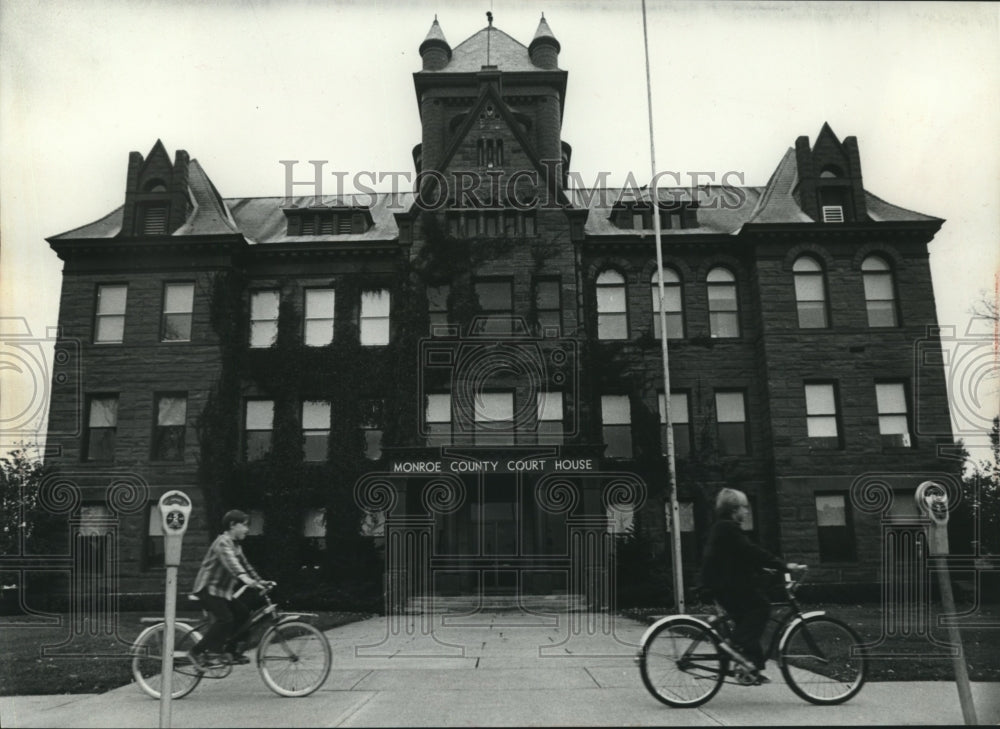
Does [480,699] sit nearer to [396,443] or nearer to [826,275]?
[396,443]

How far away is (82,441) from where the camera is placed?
2439 centimetres

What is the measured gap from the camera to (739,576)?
805cm

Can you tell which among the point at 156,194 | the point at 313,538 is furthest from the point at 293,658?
the point at 156,194

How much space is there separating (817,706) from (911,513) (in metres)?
18.1

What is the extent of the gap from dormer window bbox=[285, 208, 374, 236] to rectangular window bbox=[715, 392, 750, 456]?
42.1 feet

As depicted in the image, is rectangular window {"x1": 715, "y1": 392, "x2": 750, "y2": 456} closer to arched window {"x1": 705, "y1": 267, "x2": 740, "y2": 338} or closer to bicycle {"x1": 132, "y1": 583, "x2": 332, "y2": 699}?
arched window {"x1": 705, "y1": 267, "x2": 740, "y2": 338}

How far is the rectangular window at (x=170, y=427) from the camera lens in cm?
2438

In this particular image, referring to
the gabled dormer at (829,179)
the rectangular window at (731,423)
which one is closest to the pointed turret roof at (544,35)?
the gabled dormer at (829,179)

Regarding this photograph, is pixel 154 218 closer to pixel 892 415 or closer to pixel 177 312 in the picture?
pixel 177 312

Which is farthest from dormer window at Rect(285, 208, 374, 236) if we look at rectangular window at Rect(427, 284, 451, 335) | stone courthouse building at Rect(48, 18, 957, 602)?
rectangular window at Rect(427, 284, 451, 335)

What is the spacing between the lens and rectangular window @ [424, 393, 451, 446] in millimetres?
24156

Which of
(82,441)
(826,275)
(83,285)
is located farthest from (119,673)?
(826,275)

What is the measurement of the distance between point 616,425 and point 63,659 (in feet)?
55.0

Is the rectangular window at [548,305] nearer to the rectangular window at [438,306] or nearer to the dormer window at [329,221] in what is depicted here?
the rectangular window at [438,306]
